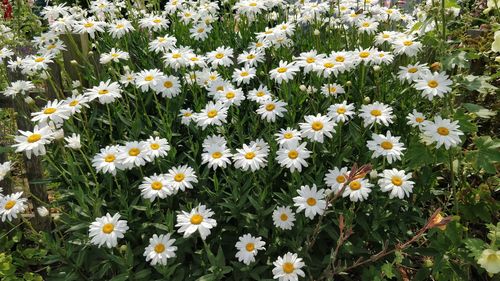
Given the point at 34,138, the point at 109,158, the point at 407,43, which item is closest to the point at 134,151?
the point at 109,158

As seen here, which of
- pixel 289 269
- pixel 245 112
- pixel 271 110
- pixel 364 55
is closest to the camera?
pixel 289 269

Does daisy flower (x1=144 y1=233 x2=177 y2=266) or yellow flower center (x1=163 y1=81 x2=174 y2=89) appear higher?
yellow flower center (x1=163 y1=81 x2=174 y2=89)

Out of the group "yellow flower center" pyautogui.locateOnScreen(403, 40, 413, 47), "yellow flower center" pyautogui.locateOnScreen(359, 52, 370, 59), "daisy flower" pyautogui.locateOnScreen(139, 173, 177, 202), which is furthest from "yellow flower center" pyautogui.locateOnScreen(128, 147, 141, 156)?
"yellow flower center" pyautogui.locateOnScreen(403, 40, 413, 47)

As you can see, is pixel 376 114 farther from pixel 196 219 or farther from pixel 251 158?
pixel 196 219

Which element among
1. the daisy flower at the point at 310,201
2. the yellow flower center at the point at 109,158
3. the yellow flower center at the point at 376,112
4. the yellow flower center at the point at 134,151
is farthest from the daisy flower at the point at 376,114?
the yellow flower center at the point at 109,158

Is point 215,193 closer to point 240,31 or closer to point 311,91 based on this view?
point 311,91

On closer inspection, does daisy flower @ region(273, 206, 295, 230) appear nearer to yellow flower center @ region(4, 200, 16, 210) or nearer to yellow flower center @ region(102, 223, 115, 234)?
yellow flower center @ region(102, 223, 115, 234)
